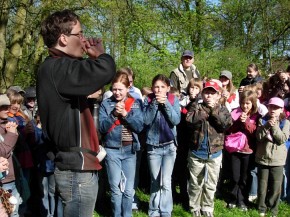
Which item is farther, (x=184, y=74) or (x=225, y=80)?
(x=184, y=74)

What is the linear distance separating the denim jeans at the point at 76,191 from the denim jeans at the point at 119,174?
79.1 inches

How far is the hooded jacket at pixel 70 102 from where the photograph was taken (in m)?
2.33

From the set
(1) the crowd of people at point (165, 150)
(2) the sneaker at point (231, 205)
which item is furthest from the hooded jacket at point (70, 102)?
(2) the sneaker at point (231, 205)

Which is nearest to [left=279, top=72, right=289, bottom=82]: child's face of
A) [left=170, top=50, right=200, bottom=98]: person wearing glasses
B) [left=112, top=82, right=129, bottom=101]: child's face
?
[left=170, top=50, right=200, bottom=98]: person wearing glasses

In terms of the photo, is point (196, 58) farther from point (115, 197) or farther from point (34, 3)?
point (115, 197)

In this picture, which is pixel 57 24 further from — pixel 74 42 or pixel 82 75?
pixel 82 75

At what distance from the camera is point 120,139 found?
4535 mm

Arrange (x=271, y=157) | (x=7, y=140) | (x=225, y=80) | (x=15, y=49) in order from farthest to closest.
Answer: (x=15, y=49) < (x=225, y=80) < (x=271, y=157) < (x=7, y=140)

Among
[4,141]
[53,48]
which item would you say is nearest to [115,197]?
[4,141]

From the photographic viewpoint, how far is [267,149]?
4.95 m

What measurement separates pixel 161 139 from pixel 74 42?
96.6 inches

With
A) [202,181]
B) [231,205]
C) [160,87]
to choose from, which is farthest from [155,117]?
[231,205]

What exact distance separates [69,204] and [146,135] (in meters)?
2.40

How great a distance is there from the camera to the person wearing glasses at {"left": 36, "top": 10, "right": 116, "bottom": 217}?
2.35 m
